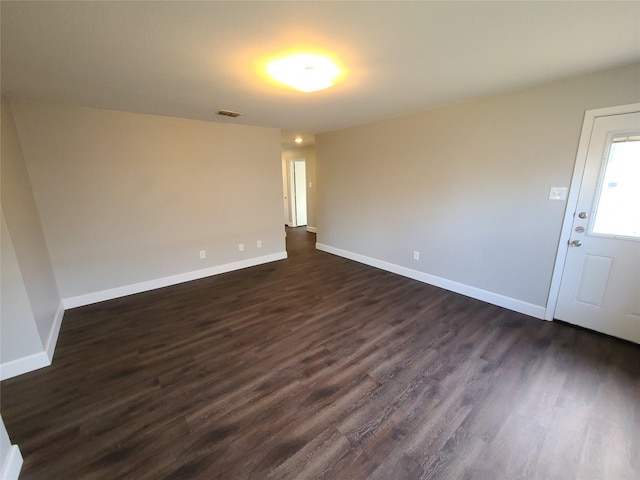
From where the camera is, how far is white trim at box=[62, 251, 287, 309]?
3.31 meters

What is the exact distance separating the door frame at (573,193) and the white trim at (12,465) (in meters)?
4.28

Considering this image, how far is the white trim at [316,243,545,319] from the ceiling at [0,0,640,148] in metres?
2.29

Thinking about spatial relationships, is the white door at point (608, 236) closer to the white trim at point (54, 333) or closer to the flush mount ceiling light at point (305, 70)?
the flush mount ceiling light at point (305, 70)

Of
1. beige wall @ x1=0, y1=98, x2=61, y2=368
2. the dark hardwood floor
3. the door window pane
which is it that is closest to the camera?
the dark hardwood floor

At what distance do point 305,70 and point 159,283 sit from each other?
3475mm

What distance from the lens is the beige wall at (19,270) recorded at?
2.04 metres

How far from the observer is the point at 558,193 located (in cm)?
263

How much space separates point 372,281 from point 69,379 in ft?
11.2

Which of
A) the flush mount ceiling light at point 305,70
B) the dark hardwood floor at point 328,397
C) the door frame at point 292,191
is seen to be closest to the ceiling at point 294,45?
the flush mount ceiling light at point 305,70

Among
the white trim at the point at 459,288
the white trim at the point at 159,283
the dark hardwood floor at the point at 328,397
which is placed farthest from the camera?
the white trim at the point at 159,283

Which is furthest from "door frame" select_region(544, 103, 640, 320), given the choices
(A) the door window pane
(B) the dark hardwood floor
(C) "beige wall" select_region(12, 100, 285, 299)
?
(C) "beige wall" select_region(12, 100, 285, 299)

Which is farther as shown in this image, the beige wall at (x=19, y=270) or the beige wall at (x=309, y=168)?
the beige wall at (x=309, y=168)

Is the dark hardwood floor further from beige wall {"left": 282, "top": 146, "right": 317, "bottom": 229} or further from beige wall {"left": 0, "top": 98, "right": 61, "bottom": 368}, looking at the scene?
beige wall {"left": 282, "top": 146, "right": 317, "bottom": 229}

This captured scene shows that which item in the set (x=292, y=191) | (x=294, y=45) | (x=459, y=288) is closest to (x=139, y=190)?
(x=294, y=45)
